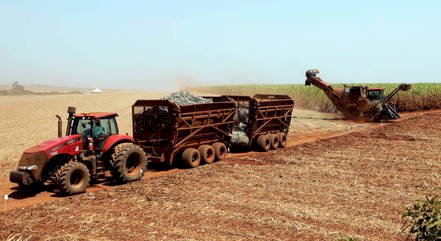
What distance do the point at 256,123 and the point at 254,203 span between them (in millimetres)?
8471

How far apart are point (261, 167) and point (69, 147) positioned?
6428 millimetres

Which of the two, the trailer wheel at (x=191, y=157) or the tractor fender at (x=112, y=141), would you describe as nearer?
the tractor fender at (x=112, y=141)

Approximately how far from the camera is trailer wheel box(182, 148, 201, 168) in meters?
14.8

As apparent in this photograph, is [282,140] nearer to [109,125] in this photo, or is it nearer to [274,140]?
[274,140]

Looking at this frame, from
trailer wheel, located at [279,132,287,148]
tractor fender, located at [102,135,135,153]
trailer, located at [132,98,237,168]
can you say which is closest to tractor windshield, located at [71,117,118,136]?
tractor fender, located at [102,135,135,153]

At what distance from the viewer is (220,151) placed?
54.1 ft

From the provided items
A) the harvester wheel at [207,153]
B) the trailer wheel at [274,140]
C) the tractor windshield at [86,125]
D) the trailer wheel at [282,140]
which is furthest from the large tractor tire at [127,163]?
the trailer wheel at [282,140]

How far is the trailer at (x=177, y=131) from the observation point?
14.6 meters

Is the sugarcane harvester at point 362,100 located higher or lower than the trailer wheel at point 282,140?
higher

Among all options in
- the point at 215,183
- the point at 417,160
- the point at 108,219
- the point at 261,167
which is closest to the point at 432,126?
the point at 417,160

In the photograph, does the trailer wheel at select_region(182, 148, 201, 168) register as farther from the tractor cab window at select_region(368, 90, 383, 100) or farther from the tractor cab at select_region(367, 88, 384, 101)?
the tractor cab window at select_region(368, 90, 383, 100)

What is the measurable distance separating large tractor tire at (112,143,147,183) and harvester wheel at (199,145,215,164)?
302cm

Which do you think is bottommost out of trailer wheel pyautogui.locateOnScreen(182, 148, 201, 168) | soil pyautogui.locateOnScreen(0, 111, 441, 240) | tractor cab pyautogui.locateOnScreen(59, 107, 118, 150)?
soil pyautogui.locateOnScreen(0, 111, 441, 240)

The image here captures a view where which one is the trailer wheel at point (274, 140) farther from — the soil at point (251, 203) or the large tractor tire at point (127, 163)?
the large tractor tire at point (127, 163)
